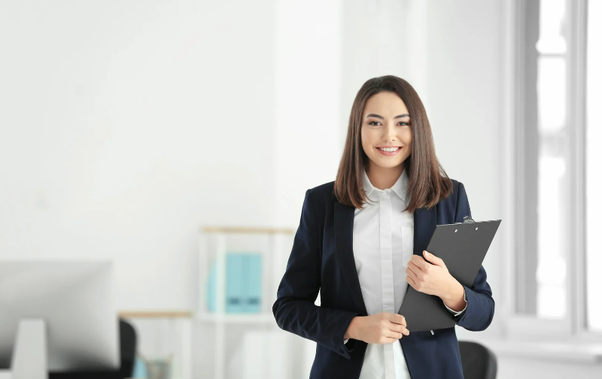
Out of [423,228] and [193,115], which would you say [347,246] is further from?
[193,115]

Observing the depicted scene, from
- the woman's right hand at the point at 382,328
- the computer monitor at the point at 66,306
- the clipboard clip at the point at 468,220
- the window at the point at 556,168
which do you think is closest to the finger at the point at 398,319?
the woman's right hand at the point at 382,328

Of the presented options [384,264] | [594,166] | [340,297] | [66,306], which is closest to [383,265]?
[384,264]

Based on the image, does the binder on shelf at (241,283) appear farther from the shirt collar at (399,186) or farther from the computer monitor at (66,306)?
the shirt collar at (399,186)

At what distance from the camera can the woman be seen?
4.11 feet

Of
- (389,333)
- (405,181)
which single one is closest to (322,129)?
(405,181)

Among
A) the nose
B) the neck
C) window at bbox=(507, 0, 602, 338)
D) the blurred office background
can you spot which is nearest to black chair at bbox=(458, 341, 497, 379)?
the neck

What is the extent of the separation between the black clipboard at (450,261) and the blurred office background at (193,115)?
182 centimetres

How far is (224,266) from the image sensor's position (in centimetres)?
345

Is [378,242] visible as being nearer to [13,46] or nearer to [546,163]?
[546,163]

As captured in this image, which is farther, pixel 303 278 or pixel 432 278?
pixel 303 278

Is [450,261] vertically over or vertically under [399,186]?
under

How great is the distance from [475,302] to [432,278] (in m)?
0.13

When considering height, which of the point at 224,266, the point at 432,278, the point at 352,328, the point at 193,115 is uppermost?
the point at 193,115

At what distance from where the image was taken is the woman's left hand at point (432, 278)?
1.17 meters
